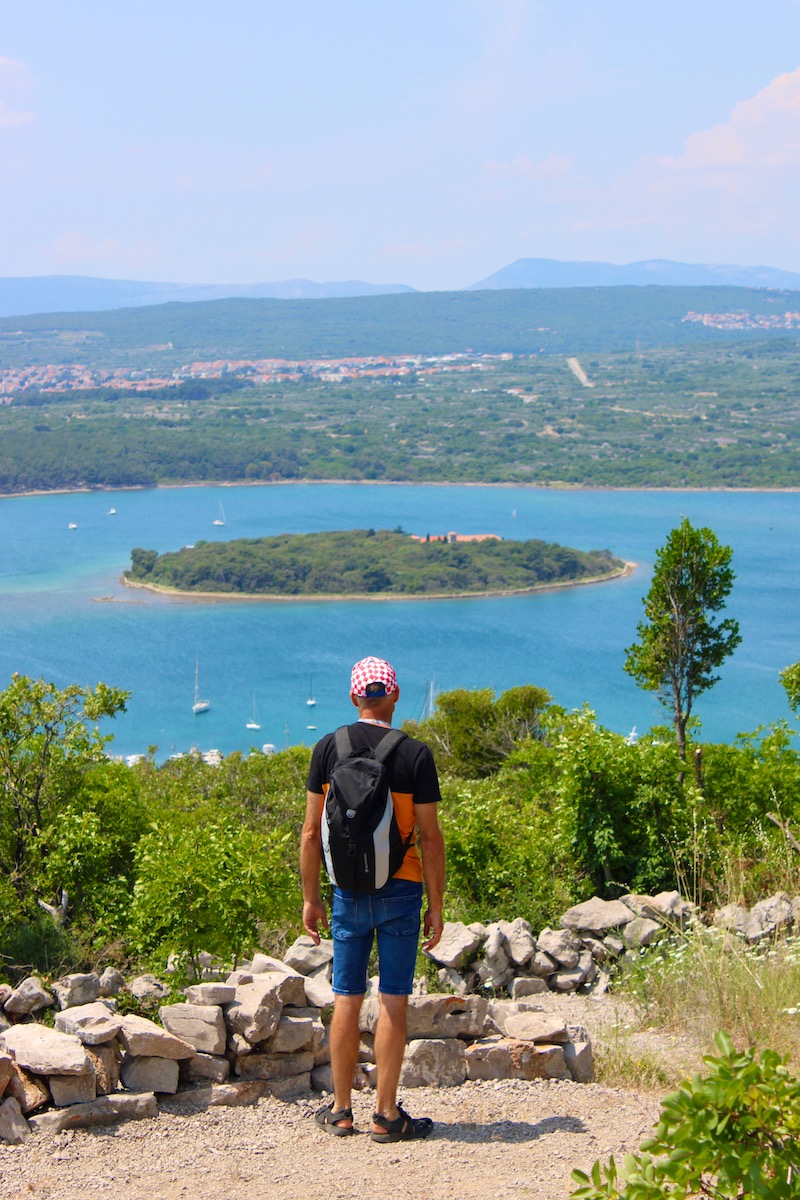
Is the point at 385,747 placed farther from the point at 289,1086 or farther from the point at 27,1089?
the point at 27,1089

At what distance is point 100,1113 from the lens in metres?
3.23

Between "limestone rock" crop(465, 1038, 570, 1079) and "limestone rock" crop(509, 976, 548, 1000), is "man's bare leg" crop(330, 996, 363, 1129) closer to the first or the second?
"limestone rock" crop(465, 1038, 570, 1079)

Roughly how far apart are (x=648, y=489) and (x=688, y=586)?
105703 millimetres

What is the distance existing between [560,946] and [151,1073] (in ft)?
8.58

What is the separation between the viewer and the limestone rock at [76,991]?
4.41m

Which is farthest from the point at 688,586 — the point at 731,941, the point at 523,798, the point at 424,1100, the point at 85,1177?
the point at 85,1177

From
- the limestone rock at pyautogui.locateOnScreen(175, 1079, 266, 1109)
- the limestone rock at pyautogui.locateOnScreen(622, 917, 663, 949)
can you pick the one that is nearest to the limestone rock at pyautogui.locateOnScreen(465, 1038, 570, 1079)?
the limestone rock at pyautogui.locateOnScreen(175, 1079, 266, 1109)

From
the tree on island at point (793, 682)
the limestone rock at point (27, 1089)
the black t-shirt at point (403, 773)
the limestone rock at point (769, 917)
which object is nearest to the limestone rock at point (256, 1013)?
the limestone rock at point (27, 1089)

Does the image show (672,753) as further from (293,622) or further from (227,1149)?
(293,622)

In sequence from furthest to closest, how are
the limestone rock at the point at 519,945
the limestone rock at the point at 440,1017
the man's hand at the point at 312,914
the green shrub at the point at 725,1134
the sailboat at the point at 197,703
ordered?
the sailboat at the point at 197,703
the limestone rock at the point at 519,945
the limestone rock at the point at 440,1017
the man's hand at the point at 312,914
the green shrub at the point at 725,1134

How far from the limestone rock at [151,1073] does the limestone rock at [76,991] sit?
111 centimetres

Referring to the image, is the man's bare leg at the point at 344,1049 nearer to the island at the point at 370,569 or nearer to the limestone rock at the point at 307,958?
the limestone rock at the point at 307,958

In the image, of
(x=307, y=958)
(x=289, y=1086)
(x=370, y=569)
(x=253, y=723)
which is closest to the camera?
(x=289, y=1086)

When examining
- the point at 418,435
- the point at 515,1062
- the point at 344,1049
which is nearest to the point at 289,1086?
the point at 344,1049
